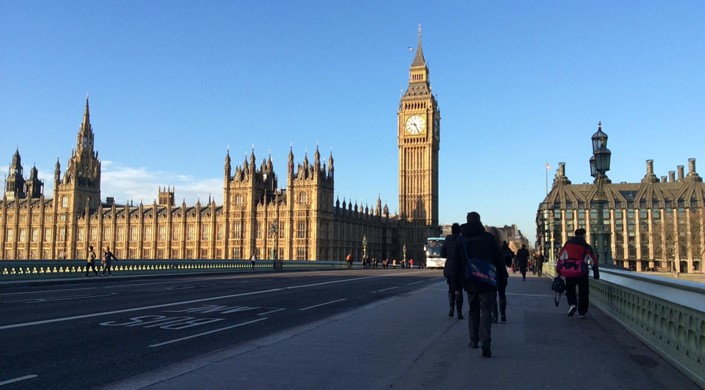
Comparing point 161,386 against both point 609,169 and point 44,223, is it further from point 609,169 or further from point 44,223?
point 44,223

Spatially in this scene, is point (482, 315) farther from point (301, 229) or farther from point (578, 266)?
point (301, 229)

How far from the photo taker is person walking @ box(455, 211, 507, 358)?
8227 millimetres

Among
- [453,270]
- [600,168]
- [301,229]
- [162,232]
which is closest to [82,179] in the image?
[162,232]

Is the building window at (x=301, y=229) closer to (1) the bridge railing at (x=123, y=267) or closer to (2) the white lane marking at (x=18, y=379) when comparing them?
(1) the bridge railing at (x=123, y=267)

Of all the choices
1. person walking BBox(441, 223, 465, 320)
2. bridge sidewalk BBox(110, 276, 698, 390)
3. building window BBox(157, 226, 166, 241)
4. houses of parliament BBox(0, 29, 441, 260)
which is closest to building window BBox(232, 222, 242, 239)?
houses of parliament BBox(0, 29, 441, 260)

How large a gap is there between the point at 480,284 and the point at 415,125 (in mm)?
105736

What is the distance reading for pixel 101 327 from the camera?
1063 centimetres

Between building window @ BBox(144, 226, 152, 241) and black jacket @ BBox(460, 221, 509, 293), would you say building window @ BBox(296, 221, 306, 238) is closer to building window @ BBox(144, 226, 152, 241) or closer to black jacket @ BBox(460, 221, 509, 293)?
building window @ BBox(144, 226, 152, 241)

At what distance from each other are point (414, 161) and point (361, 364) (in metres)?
105

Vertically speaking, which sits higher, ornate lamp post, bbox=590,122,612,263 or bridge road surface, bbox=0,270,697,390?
ornate lamp post, bbox=590,122,612,263

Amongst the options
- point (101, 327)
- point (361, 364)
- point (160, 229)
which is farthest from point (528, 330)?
point (160, 229)

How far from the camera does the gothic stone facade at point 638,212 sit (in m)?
108

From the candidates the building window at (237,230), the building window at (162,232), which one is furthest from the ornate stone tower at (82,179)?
the building window at (237,230)

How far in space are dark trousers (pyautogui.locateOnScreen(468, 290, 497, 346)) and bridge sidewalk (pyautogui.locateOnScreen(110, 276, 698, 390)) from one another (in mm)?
283
